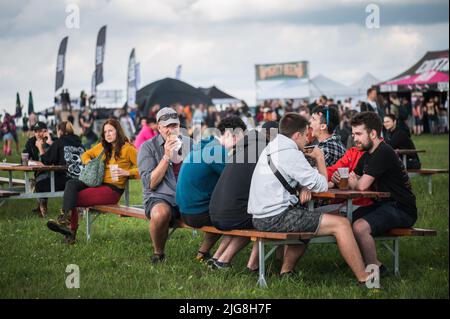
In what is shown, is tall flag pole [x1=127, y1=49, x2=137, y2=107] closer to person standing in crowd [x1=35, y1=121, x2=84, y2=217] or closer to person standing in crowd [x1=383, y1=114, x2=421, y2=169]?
person standing in crowd [x1=383, y1=114, x2=421, y2=169]

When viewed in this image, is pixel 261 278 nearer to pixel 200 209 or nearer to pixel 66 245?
pixel 200 209

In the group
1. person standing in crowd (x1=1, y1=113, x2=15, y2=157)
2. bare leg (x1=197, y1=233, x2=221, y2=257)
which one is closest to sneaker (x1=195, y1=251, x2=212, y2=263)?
bare leg (x1=197, y1=233, x2=221, y2=257)

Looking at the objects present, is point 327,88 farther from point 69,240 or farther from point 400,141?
point 69,240

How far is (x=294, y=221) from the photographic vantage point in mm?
6742

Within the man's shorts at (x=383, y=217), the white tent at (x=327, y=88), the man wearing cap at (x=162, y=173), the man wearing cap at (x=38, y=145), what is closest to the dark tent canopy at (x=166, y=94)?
the white tent at (x=327, y=88)

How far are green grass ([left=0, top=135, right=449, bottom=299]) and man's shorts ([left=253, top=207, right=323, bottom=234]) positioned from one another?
48 centimetres

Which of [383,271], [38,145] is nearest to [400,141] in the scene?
[38,145]

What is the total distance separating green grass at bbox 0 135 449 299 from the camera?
260 inches

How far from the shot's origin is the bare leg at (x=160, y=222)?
8.09 m

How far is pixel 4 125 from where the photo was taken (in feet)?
88.5

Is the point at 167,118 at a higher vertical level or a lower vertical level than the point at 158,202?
higher

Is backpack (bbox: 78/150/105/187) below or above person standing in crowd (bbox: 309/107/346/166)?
below

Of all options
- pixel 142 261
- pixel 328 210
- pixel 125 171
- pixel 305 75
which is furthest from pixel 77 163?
pixel 305 75

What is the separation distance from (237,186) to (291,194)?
0.56m
